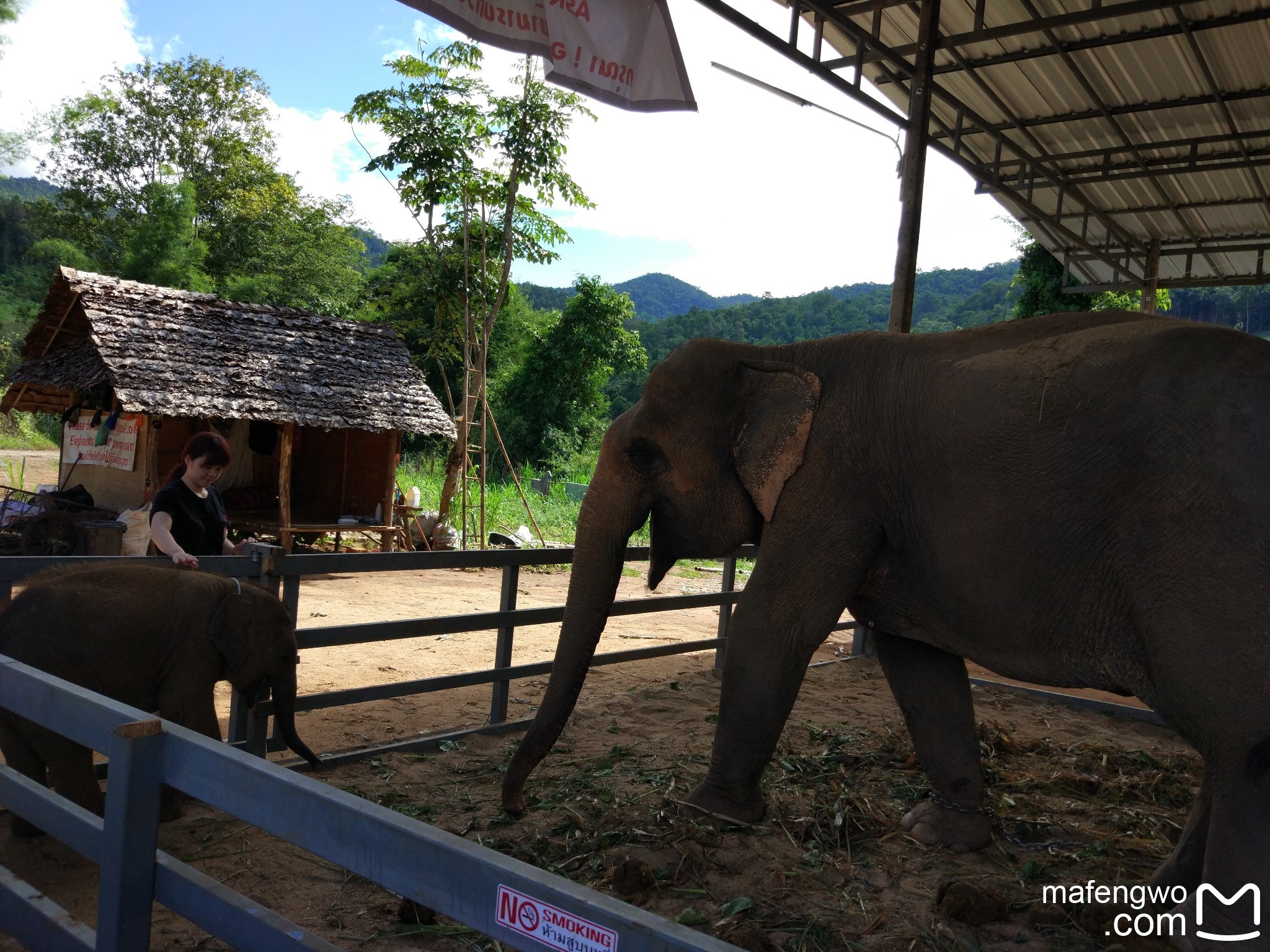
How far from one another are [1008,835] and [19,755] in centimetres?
405

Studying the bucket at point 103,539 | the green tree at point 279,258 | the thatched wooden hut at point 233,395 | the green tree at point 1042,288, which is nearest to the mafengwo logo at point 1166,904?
the thatched wooden hut at point 233,395

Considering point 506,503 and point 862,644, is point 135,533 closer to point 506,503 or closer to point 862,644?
point 506,503

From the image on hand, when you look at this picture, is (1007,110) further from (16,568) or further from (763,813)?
Answer: (16,568)

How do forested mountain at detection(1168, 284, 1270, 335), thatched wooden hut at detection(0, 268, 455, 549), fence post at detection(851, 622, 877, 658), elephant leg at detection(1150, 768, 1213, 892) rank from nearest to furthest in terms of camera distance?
elephant leg at detection(1150, 768, 1213, 892) < fence post at detection(851, 622, 877, 658) < thatched wooden hut at detection(0, 268, 455, 549) < forested mountain at detection(1168, 284, 1270, 335)

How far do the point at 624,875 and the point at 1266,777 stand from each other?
2049 millimetres

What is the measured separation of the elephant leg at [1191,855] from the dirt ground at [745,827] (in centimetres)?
23

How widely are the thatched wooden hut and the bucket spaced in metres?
1.10

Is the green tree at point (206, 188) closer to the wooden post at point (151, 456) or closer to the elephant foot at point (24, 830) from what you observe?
the wooden post at point (151, 456)

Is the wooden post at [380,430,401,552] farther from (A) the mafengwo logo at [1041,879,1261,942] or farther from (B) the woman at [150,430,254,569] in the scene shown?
(A) the mafengwo logo at [1041,879,1261,942]

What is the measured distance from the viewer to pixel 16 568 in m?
3.59

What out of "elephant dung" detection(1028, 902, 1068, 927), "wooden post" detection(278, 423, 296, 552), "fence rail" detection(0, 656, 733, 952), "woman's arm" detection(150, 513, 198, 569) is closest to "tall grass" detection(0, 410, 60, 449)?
"wooden post" detection(278, 423, 296, 552)

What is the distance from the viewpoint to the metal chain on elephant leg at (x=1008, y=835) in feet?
13.1

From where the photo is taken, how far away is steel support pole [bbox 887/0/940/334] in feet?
25.4

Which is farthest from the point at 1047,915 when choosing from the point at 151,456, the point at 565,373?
the point at 565,373
